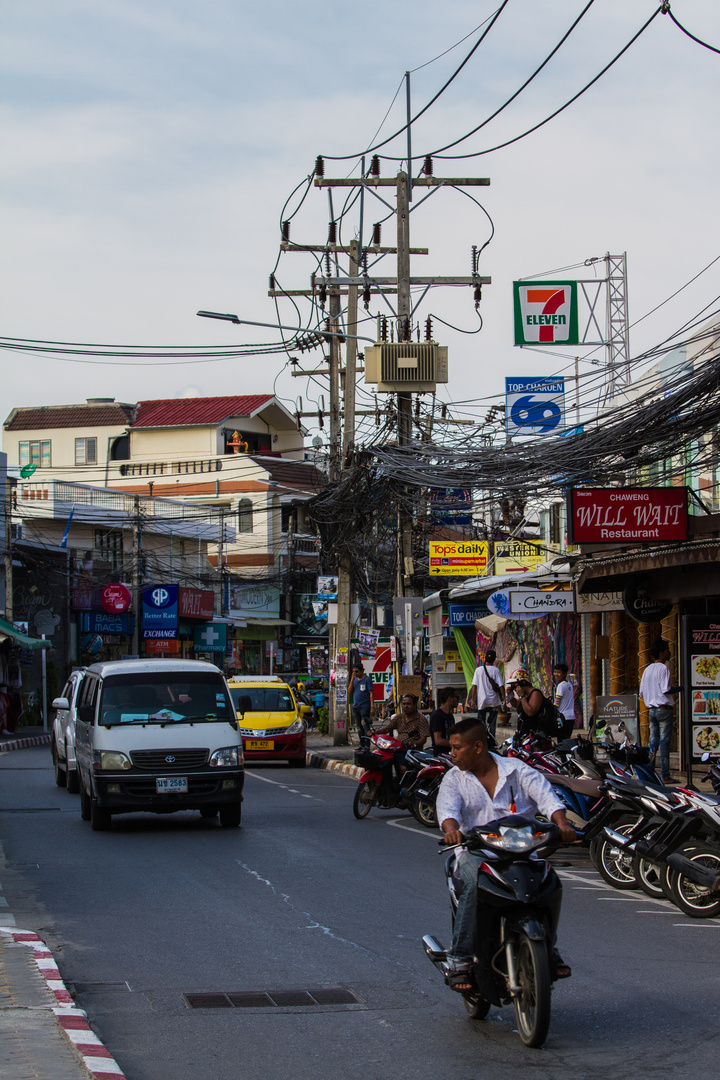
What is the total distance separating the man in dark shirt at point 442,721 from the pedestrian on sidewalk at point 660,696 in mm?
2866

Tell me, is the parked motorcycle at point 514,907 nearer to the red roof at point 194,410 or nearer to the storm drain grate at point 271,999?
the storm drain grate at point 271,999

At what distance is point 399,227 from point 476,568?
8974mm

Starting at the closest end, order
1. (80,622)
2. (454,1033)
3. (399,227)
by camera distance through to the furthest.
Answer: (454,1033) → (399,227) → (80,622)

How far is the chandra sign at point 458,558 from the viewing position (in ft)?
97.3

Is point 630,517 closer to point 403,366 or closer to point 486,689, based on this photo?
point 486,689

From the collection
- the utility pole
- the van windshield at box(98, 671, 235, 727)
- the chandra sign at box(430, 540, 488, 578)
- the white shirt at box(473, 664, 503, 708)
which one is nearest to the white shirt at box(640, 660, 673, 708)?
the white shirt at box(473, 664, 503, 708)

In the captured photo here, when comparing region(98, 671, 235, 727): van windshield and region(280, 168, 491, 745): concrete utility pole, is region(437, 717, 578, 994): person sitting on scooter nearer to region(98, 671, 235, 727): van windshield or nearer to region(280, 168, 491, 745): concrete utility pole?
region(98, 671, 235, 727): van windshield

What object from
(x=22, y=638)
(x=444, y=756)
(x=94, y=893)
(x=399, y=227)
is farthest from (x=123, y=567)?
(x=94, y=893)

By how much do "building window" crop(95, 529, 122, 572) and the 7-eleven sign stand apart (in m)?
28.9

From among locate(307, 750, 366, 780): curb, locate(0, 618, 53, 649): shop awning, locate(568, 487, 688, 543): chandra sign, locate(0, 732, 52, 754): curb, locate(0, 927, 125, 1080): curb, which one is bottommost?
locate(0, 732, 52, 754): curb

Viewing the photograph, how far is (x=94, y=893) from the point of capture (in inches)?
419

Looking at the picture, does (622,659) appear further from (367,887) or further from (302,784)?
(367,887)

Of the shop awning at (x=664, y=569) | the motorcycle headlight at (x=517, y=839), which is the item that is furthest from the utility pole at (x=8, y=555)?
the motorcycle headlight at (x=517, y=839)

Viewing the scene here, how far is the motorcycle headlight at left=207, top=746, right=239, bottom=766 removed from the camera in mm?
14773
